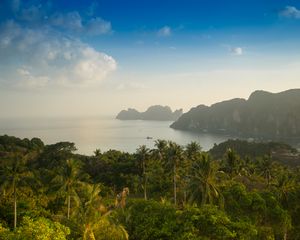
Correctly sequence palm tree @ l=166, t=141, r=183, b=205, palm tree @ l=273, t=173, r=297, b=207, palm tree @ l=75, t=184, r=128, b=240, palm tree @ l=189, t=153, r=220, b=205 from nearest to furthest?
palm tree @ l=75, t=184, r=128, b=240
palm tree @ l=189, t=153, r=220, b=205
palm tree @ l=273, t=173, r=297, b=207
palm tree @ l=166, t=141, r=183, b=205

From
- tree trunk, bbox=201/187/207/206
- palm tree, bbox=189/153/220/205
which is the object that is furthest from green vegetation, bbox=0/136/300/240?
tree trunk, bbox=201/187/207/206

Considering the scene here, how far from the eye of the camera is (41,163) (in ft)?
356

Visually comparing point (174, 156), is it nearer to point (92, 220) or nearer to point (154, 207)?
point (154, 207)

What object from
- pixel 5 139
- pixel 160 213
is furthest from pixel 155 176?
pixel 5 139

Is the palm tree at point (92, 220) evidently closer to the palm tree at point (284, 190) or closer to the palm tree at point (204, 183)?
the palm tree at point (204, 183)

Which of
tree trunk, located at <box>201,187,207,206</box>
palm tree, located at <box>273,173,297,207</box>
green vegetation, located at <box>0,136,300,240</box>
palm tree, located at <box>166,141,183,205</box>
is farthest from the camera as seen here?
palm tree, located at <box>166,141,183,205</box>

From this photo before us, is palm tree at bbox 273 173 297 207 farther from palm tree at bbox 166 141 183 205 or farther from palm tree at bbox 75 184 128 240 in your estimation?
palm tree at bbox 75 184 128 240

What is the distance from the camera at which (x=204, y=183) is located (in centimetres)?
4441

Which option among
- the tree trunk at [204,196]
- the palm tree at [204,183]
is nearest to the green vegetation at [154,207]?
the palm tree at [204,183]

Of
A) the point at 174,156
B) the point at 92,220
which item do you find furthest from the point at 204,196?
the point at 92,220

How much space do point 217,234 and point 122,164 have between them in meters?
58.8

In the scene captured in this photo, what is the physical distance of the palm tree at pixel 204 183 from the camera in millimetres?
44188

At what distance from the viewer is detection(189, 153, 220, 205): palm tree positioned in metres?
44.2

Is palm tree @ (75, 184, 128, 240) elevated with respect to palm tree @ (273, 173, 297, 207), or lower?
elevated
